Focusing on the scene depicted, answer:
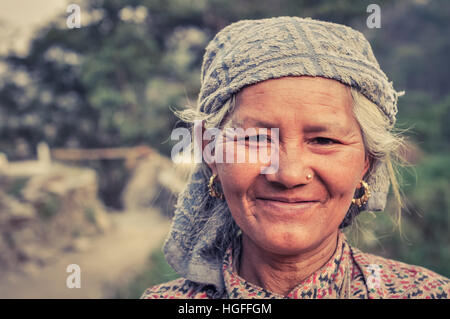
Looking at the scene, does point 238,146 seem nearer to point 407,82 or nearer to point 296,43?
point 296,43

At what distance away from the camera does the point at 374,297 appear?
4.13 feet

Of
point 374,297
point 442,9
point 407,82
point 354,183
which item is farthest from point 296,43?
point 442,9

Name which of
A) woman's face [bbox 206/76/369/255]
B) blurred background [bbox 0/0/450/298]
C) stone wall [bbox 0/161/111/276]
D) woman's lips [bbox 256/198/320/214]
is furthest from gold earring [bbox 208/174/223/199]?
stone wall [bbox 0/161/111/276]

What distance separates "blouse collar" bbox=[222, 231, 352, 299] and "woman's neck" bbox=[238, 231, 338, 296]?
2cm

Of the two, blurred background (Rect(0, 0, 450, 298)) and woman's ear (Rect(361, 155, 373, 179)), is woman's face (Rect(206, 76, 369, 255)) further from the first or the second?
blurred background (Rect(0, 0, 450, 298))

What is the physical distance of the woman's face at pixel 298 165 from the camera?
1.10m

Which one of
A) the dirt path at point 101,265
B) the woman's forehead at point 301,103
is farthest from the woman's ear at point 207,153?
the dirt path at point 101,265

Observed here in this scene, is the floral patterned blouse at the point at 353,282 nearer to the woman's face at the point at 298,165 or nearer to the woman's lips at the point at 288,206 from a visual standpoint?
the woman's face at the point at 298,165

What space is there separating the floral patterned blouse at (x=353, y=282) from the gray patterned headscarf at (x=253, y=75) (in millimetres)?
93

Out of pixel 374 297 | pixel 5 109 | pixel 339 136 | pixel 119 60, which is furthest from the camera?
pixel 5 109

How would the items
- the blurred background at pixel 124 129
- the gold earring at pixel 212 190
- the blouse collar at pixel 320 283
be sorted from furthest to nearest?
the blurred background at pixel 124 129 → the gold earring at pixel 212 190 → the blouse collar at pixel 320 283

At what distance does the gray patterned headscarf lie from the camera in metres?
1.12

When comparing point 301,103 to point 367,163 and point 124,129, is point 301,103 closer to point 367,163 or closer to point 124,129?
point 367,163

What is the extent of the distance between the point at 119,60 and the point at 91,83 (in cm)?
132
